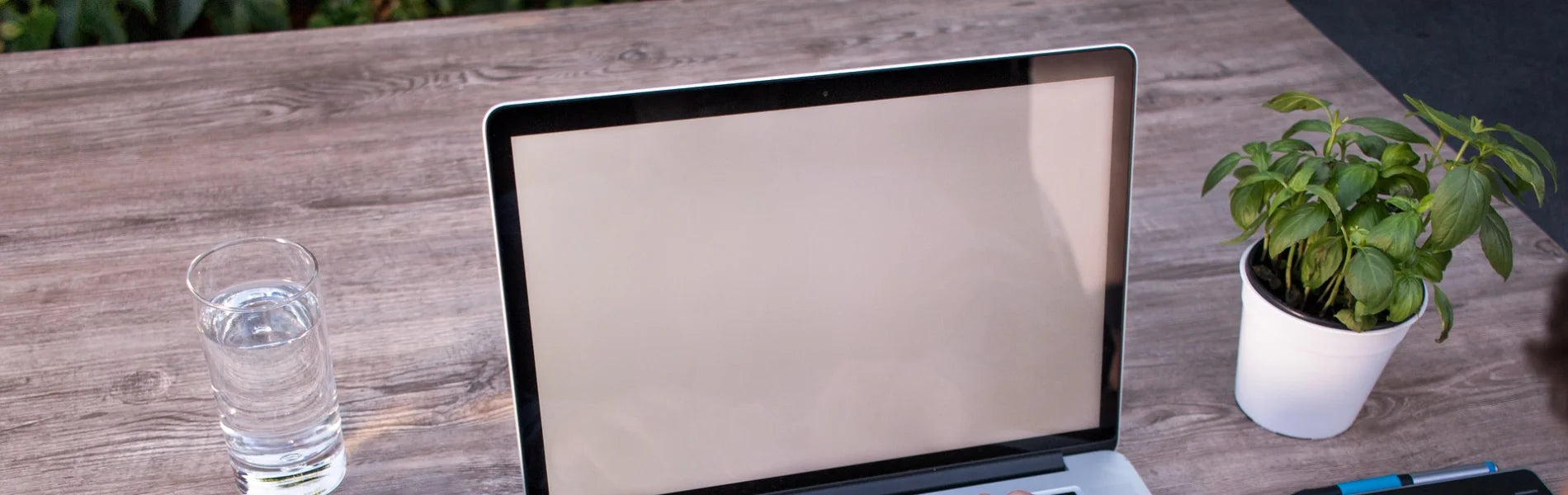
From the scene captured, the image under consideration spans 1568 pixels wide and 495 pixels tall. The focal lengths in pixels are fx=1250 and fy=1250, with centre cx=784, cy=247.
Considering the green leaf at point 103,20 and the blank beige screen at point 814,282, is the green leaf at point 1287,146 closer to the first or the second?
the blank beige screen at point 814,282

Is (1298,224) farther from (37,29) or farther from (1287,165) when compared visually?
(37,29)

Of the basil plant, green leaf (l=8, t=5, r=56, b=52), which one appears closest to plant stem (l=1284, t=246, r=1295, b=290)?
the basil plant

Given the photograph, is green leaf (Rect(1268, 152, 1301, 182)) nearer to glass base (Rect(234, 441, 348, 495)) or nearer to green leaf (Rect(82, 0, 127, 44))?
glass base (Rect(234, 441, 348, 495))

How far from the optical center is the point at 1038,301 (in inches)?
30.4

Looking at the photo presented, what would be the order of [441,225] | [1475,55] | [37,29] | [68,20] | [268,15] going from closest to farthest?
[441,225] < [37,29] < [68,20] < [268,15] < [1475,55]

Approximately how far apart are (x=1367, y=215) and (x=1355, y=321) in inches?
2.7

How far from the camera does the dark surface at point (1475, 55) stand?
8.46ft

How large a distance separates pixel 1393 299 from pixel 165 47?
1192 mm

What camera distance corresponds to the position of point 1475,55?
9.30ft

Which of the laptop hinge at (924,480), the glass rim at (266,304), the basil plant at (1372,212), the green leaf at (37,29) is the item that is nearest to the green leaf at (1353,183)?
the basil plant at (1372,212)

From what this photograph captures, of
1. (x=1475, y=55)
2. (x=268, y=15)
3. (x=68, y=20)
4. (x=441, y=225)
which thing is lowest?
(x=1475, y=55)

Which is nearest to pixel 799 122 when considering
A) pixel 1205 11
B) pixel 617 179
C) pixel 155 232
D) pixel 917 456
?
pixel 617 179

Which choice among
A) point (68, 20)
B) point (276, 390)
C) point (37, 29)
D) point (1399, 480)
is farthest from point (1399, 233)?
point (68, 20)

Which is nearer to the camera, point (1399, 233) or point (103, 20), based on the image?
point (1399, 233)
